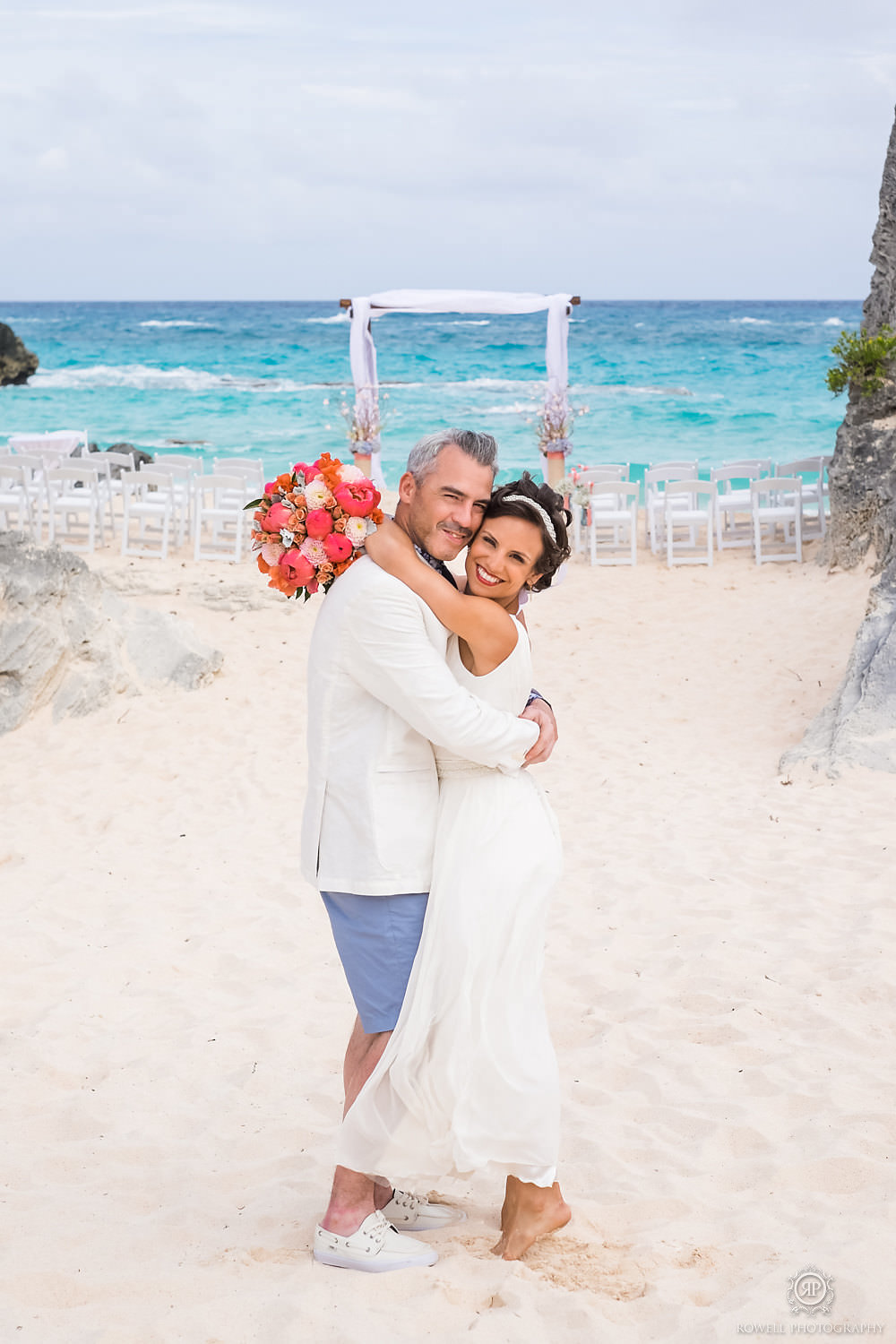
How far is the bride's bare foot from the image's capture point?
2631 millimetres

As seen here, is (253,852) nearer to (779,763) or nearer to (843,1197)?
(779,763)

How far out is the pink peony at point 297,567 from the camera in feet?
8.39

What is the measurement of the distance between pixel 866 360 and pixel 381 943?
9.96 m

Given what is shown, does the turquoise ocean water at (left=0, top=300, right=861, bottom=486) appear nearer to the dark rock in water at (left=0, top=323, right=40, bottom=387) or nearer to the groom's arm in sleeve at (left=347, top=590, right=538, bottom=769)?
the dark rock in water at (left=0, top=323, right=40, bottom=387)

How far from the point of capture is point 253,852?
577 cm

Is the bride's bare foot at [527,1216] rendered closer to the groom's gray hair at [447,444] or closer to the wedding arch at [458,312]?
the groom's gray hair at [447,444]

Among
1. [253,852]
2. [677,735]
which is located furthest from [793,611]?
[253,852]

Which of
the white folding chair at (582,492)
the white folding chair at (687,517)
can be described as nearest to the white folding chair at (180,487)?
the white folding chair at (582,492)

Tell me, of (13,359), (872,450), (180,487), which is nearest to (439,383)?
(13,359)

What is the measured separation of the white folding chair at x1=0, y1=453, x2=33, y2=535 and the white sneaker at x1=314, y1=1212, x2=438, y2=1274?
9.92 m

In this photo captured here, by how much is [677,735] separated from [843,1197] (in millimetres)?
4676

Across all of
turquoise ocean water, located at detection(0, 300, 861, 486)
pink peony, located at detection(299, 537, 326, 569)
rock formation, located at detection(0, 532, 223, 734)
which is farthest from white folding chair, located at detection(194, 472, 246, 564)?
pink peony, located at detection(299, 537, 326, 569)

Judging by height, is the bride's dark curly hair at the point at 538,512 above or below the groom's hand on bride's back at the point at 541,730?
above

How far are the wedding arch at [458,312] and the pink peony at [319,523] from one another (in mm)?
10299
